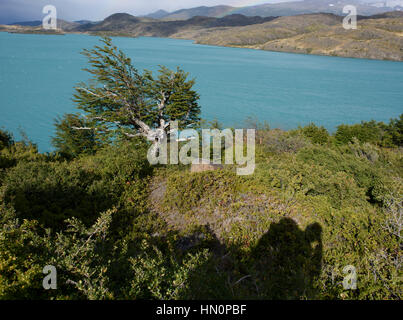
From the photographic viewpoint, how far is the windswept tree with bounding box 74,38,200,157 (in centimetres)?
1384

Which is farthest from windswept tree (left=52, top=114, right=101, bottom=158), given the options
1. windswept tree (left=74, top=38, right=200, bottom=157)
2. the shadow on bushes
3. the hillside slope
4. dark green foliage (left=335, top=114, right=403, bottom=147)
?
the hillside slope

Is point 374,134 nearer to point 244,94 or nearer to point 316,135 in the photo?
point 316,135

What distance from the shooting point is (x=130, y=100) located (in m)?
14.5

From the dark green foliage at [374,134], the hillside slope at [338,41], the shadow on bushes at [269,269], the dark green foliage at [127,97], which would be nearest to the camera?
the shadow on bushes at [269,269]

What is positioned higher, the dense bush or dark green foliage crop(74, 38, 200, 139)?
dark green foliage crop(74, 38, 200, 139)

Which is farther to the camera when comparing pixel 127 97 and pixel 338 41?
pixel 338 41

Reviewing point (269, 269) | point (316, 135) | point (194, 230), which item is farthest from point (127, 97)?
point (316, 135)

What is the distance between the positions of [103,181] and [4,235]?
504 centimetres

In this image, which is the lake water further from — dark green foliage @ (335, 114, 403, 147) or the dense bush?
the dense bush

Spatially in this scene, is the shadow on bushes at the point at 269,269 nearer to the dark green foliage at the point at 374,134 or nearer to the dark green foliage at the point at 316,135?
the dark green foliage at the point at 316,135

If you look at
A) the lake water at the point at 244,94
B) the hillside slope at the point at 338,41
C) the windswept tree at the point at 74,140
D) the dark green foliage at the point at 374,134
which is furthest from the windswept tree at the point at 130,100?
the hillside slope at the point at 338,41

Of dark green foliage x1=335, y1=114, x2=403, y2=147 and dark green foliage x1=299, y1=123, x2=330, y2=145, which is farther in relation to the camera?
dark green foliage x1=335, y1=114, x2=403, y2=147

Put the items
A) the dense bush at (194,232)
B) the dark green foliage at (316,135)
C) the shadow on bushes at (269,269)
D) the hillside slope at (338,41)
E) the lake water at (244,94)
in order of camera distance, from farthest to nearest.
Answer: the hillside slope at (338,41)
the lake water at (244,94)
the dark green foliage at (316,135)
the shadow on bushes at (269,269)
the dense bush at (194,232)

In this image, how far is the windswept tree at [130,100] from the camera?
45.4ft
